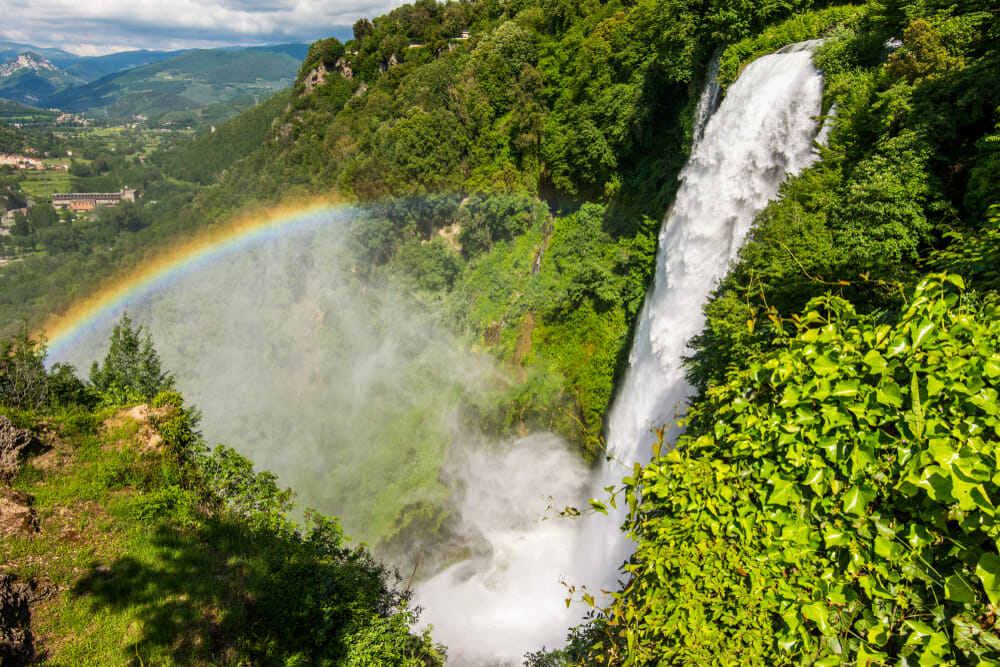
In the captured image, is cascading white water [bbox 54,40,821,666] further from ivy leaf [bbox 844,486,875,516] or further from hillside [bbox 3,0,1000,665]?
ivy leaf [bbox 844,486,875,516]

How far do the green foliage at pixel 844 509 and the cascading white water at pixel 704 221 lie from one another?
7.32 m

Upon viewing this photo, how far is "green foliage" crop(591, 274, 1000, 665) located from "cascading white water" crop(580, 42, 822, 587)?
7.32 meters

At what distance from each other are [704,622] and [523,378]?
21.4 m

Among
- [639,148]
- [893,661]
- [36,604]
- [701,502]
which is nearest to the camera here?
[893,661]

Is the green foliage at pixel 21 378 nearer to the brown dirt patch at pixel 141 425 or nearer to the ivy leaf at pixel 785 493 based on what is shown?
the brown dirt patch at pixel 141 425

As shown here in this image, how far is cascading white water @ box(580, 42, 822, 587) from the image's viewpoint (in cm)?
1255

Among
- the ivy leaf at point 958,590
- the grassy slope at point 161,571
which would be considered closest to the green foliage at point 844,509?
the ivy leaf at point 958,590

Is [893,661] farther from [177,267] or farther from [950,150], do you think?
[177,267]

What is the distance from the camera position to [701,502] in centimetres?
356

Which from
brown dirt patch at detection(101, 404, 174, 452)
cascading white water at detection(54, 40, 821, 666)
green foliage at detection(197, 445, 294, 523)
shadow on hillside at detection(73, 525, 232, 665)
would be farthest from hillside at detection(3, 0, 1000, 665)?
brown dirt patch at detection(101, 404, 174, 452)

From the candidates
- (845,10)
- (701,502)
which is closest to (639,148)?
(845,10)

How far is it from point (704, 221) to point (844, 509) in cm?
1339

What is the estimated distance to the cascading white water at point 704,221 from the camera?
494 inches

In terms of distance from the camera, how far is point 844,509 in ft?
9.68
